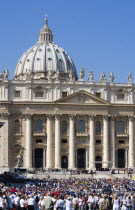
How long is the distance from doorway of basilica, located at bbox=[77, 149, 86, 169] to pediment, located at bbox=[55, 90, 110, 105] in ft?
25.5

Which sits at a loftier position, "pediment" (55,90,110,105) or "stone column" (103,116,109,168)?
"pediment" (55,90,110,105)

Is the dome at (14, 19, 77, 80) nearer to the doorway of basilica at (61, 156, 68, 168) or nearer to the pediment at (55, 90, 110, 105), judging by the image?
the pediment at (55, 90, 110, 105)

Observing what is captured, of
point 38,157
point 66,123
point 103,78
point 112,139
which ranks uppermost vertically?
point 103,78

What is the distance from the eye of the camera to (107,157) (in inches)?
3637

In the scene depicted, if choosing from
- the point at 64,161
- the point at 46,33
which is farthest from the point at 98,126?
the point at 46,33

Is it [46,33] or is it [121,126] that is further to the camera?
[46,33]

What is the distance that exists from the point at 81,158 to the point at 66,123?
6.06 metres

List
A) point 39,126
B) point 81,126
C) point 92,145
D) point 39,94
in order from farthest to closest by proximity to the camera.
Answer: point 81,126 → point 39,126 → point 39,94 → point 92,145

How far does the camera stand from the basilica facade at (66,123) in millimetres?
90938

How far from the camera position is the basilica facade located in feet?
298

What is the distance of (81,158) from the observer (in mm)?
93125

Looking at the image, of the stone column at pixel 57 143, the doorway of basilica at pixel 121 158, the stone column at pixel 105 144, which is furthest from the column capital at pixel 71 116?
the doorway of basilica at pixel 121 158

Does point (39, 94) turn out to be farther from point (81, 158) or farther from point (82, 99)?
point (81, 158)

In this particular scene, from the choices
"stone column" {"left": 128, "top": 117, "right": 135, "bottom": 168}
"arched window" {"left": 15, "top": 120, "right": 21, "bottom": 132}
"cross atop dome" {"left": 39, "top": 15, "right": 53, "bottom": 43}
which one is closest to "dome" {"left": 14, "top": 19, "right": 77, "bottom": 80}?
"cross atop dome" {"left": 39, "top": 15, "right": 53, "bottom": 43}
